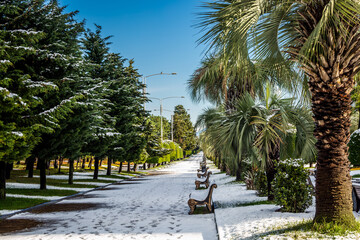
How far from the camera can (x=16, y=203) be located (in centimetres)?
1406

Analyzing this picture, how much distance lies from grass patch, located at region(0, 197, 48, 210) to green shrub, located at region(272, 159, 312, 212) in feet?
30.4

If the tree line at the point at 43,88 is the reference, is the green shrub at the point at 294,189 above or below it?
below

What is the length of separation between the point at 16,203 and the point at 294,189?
1050 centimetres

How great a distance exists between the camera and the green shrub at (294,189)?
9273 millimetres

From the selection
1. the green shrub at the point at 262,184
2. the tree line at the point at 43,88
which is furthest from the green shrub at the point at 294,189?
the tree line at the point at 43,88

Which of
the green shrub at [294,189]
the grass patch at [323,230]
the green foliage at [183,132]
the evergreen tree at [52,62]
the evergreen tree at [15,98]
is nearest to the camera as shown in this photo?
the grass patch at [323,230]

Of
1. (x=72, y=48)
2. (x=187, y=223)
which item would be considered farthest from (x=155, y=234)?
(x=72, y=48)

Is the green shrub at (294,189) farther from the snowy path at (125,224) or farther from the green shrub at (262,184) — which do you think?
the green shrub at (262,184)

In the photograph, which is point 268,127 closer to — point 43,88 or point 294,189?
point 294,189

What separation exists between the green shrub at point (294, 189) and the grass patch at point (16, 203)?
926cm

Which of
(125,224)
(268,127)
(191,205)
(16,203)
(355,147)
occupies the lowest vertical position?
(125,224)

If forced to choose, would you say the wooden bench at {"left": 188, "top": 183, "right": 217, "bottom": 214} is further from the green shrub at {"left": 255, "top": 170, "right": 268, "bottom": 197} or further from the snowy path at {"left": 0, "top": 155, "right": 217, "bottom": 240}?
the green shrub at {"left": 255, "top": 170, "right": 268, "bottom": 197}

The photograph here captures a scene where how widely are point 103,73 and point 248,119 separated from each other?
20.6 meters

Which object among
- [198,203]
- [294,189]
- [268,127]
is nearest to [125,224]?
[198,203]
